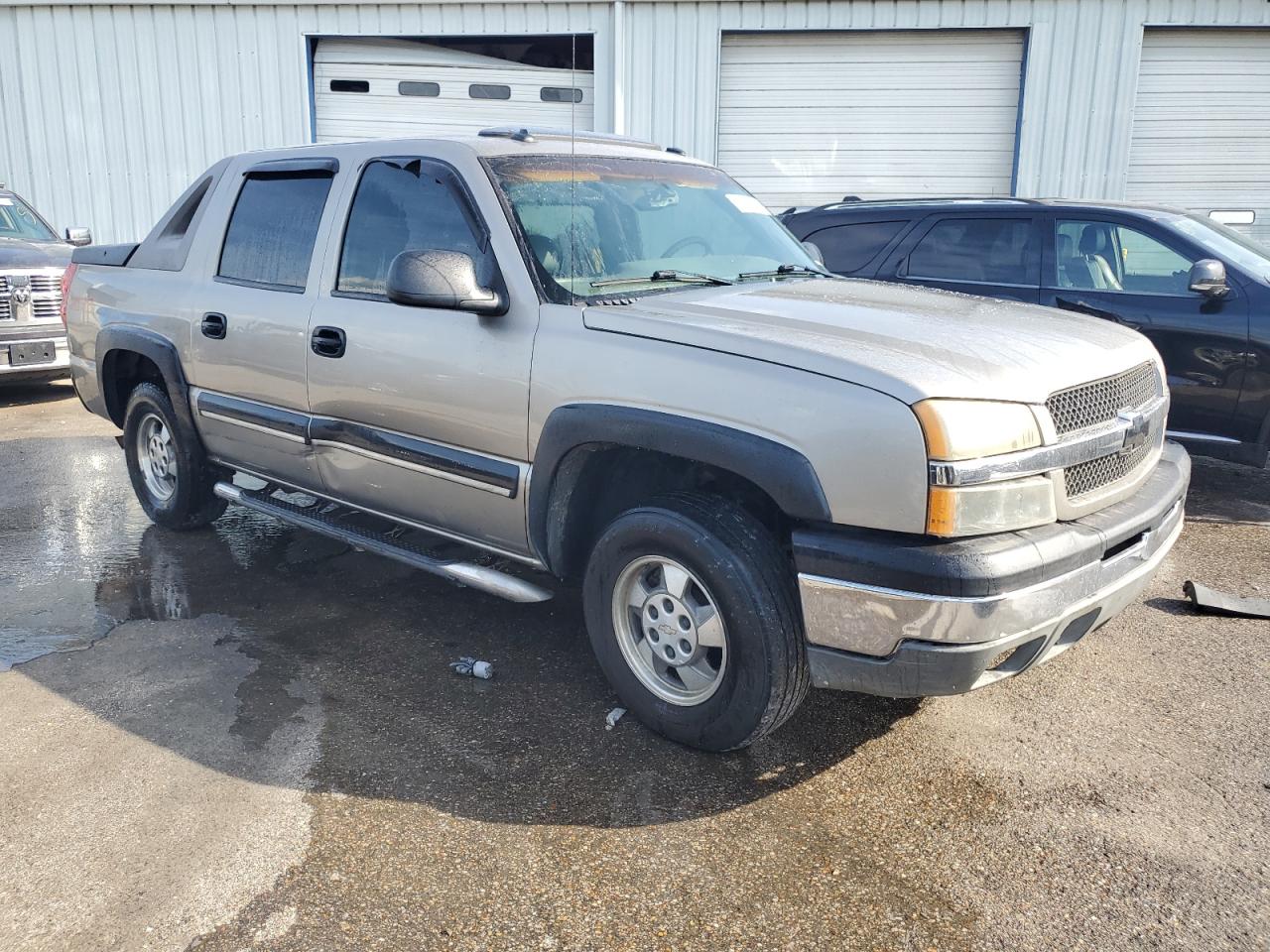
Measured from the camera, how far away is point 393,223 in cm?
401

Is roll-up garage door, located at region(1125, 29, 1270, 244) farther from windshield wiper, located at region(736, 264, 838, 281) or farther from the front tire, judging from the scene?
the front tire

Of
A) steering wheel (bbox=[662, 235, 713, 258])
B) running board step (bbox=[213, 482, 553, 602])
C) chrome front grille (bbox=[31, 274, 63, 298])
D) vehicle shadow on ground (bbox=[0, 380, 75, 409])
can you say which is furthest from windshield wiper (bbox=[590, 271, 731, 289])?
vehicle shadow on ground (bbox=[0, 380, 75, 409])

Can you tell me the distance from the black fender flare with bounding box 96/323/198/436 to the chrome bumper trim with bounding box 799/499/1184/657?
3.46 m

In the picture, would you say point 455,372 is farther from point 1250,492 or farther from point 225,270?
point 1250,492

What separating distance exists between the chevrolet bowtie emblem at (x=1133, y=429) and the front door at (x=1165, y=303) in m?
3.01

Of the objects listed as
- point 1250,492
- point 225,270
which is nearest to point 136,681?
point 225,270

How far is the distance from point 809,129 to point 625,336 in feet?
32.4

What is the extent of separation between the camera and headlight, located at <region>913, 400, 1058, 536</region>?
259 cm

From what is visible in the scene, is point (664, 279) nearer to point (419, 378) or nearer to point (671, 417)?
point (671, 417)

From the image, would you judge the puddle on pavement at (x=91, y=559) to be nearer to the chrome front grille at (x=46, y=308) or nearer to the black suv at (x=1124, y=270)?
the chrome front grille at (x=46, y=308)

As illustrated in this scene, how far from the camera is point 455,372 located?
11.8ft

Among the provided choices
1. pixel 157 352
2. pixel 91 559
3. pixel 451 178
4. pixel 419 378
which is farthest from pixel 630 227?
pixel 91 559

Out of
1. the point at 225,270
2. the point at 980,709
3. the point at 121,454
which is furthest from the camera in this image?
the point at 121,454

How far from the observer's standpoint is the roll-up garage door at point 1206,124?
11516 mm
